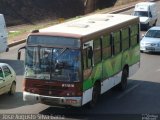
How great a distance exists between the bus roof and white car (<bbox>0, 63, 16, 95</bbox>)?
8.94 feet

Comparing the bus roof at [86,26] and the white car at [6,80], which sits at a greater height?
the bus roof at [86,26]

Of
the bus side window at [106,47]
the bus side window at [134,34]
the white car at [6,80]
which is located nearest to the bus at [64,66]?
the bus side window at [106,47]

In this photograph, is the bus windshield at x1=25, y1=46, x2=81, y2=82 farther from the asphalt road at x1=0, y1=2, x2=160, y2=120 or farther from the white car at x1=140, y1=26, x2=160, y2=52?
the white car at x1=140, y1=26, x2=160, y2=52

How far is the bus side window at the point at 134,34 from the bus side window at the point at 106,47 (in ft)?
8.82

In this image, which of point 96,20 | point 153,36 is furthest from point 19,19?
point 96,20

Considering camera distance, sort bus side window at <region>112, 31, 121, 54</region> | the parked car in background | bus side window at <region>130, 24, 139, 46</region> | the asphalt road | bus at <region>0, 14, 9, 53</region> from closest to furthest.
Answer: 1. the asphalt road
2. bus side window at <region>112, 31, 121, 54</region>
3. bus side window at <region>130, 24, 139, 46</region>
4. bus at <region>0, 14, 9, 53</region>
5. the parked car in background

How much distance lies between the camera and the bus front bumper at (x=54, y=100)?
53.6 feet

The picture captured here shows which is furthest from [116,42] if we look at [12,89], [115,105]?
[12,89]

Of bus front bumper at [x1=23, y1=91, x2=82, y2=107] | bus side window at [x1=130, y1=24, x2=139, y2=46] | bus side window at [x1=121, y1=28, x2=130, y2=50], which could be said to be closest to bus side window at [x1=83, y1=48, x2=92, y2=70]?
bus front bumper at [x1=23, y1=91, x2=82, y2=107]

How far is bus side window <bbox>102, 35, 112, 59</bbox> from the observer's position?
18.4m

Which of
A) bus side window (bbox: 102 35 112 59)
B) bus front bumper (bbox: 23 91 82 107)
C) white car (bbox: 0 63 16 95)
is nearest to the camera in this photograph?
bus front bumper (bbox: 23 91 82 107)

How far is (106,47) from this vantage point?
18641mm

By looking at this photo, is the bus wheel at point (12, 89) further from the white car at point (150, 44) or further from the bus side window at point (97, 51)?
the white car at point (150, 44)

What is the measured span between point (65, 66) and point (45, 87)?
0.93 metres
